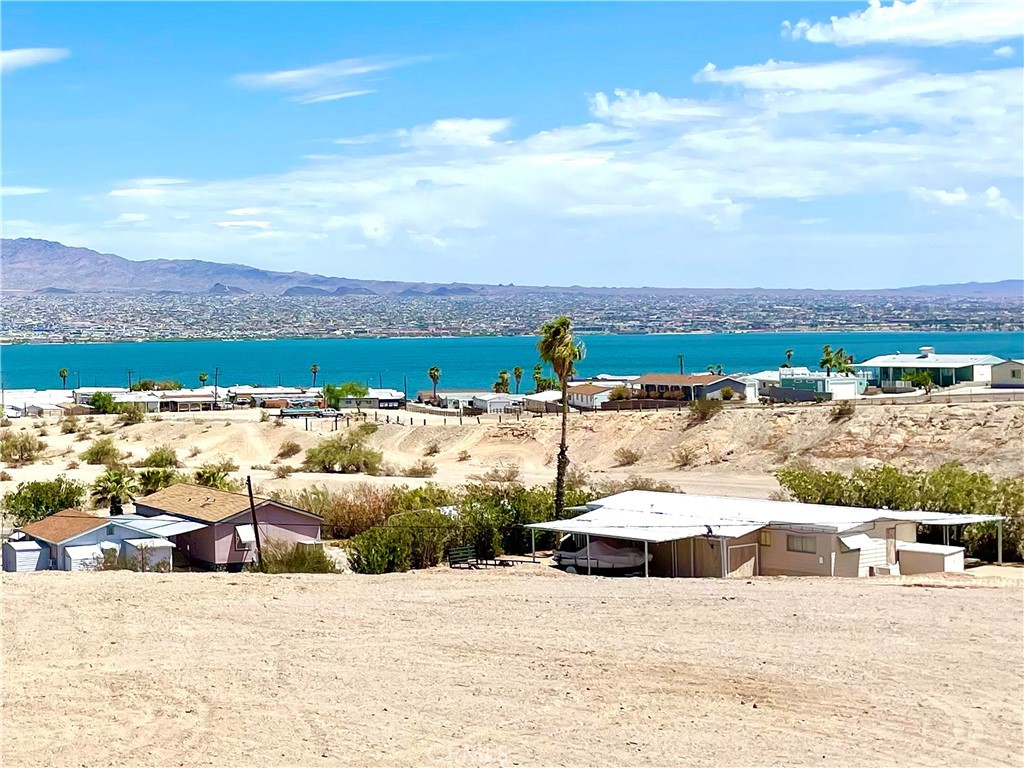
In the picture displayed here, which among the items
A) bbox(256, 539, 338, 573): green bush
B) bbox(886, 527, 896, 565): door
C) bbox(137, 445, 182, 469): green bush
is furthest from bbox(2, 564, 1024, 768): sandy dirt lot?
bbox(137, 445, 182, 469): green bush

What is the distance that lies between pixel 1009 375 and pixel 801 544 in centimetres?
5589

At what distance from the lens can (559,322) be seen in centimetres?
3597

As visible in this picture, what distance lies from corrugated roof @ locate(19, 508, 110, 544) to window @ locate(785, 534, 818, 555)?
591 inches

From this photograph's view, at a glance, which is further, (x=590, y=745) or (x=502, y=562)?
(x=502, y=562)

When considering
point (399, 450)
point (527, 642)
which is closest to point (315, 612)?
point (527, 642)

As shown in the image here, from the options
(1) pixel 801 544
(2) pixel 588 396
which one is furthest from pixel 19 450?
(1) pixel 801 544

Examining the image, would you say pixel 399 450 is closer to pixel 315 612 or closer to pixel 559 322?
pixel 559 322

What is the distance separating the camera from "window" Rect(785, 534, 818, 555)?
26844mm

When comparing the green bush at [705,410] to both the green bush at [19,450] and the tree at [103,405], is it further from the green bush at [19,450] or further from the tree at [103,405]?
the tree at [103,405]

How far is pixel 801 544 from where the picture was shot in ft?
88.8

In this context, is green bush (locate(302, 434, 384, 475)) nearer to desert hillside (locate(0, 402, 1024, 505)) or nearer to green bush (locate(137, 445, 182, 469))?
desert hillside (locate(0, 402, 1024, 505))

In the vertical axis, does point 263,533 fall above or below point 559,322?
below

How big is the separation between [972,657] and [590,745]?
6380mm

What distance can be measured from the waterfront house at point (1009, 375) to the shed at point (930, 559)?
51930mm
